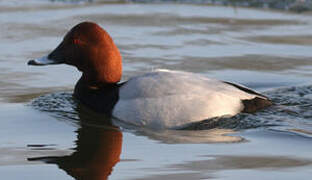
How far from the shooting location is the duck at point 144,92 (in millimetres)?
5719

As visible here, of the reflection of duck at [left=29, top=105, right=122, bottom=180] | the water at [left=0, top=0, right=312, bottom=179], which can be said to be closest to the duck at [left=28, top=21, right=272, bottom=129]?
the water at [left=0, top=0, right=312, bottom=179]

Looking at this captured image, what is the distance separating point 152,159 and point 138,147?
1.13 ft

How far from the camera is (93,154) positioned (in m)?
4.91

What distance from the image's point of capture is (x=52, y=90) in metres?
6.77

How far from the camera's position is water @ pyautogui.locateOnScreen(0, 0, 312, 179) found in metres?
4.60

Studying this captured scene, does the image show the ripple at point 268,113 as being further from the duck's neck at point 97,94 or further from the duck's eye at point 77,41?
the duck's eye at point 77,41

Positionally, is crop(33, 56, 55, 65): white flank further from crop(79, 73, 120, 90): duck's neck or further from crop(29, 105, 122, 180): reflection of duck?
crop(29, 105, 122, 180): reflection of duck

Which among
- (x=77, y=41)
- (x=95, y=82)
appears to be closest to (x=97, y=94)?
(x=95, y=82)

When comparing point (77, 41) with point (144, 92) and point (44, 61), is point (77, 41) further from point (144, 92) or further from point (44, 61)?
point (144, 92)

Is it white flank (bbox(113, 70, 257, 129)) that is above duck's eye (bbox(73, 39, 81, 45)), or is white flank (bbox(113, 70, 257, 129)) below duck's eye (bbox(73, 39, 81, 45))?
below

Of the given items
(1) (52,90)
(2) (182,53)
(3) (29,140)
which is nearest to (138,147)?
(3) (29,140)

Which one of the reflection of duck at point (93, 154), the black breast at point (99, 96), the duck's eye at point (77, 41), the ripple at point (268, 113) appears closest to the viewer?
the reflection of duck at point (93, 154)

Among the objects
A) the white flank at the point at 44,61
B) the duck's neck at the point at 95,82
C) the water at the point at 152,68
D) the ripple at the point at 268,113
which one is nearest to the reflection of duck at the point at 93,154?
the water at the point at 152,68

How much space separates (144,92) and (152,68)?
173cm
